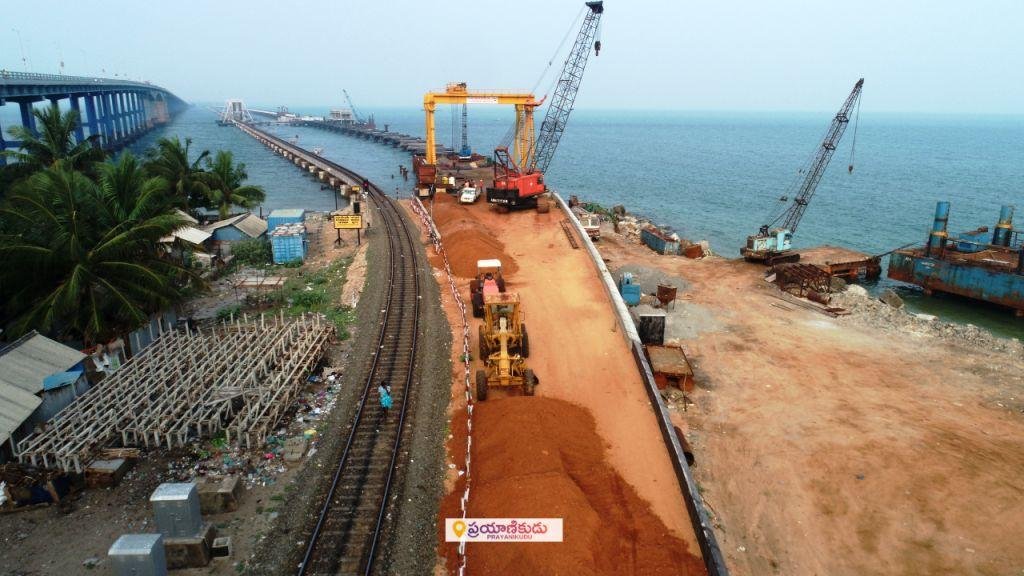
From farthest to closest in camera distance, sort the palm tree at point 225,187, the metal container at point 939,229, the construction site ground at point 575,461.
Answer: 1. the palm tree at point 225,187
2. the metal container at point 939,229
3. the construction site ground at point 575,461

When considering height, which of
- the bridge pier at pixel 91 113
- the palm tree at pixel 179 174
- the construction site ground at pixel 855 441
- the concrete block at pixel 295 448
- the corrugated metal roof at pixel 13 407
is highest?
the bridge pier at pixel 91 113

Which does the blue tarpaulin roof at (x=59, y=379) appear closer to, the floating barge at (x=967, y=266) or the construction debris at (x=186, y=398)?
the construction debris at (x=186, y=398)

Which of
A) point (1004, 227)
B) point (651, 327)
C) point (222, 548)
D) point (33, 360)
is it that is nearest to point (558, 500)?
point (222, 548)

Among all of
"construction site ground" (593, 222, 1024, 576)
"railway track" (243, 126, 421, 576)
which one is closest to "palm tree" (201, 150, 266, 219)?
"railway track" (243, 126, 421, 576)

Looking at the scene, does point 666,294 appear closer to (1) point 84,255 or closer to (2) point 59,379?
(1) point 84,255

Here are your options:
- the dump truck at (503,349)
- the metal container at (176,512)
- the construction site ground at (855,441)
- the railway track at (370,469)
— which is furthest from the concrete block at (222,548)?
the construction site ground at (855,441)
